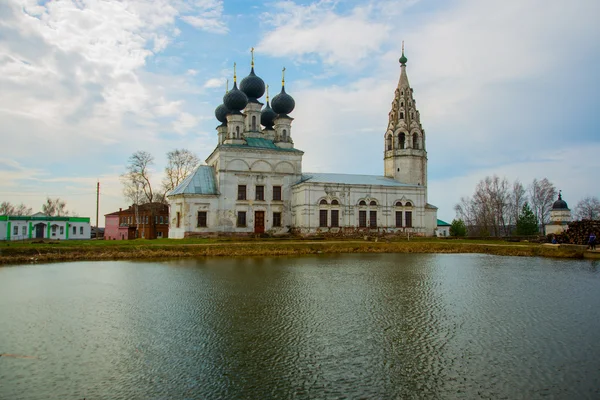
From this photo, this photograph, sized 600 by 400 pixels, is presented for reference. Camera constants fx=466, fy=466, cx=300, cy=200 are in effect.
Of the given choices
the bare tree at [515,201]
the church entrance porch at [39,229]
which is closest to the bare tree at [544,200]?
the bare tree at [515,201]

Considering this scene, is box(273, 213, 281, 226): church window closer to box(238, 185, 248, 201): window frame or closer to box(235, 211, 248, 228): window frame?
box(235, 211, 248, 228): window frame

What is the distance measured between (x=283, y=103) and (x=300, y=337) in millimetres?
37368

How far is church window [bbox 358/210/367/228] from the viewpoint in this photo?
42250 mm

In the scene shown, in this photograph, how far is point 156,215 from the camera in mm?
56094

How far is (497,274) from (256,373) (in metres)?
13.8

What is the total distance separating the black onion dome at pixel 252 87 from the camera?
144ft

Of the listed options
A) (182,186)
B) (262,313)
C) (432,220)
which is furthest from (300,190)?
(262,313)

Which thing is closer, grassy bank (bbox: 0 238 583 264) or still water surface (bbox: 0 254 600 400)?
still water surface (bbox: 0 254 600 400)

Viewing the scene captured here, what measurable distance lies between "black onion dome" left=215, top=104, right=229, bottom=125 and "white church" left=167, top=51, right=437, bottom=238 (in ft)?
0.32

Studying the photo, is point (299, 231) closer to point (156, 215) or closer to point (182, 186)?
point (182, 186)

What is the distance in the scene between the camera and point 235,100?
41156 millimetres

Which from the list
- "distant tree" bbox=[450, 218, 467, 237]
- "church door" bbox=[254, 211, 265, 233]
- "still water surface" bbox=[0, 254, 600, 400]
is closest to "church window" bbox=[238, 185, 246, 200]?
"church door" bbox=[254, 211, 265, 233]

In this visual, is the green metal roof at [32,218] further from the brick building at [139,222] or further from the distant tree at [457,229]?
the distant tree at [457,229]

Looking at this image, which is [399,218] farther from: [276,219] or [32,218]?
[32,218]
